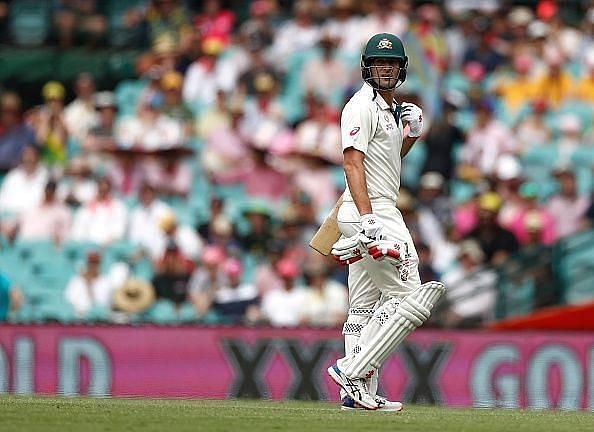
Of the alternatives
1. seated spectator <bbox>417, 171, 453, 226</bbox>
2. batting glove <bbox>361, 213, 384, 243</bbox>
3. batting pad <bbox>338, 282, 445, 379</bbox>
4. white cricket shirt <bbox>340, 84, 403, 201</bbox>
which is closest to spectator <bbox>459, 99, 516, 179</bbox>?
seated spectator <bbox>417, 171, 453, 226</bbox>

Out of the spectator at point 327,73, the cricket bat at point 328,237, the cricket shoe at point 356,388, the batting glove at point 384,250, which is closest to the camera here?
the batting glove at point 384,250

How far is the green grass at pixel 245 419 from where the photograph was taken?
721 centimetres

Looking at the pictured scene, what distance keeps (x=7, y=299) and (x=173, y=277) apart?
1614mm

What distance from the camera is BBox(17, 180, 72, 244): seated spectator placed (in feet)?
51.1

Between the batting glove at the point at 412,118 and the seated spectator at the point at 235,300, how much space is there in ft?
17.6

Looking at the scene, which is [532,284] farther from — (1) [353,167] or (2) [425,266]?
(1) [353,167]

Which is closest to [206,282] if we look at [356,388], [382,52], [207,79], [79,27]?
[207,79]

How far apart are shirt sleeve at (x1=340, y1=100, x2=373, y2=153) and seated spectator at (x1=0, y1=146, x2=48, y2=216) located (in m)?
7.82

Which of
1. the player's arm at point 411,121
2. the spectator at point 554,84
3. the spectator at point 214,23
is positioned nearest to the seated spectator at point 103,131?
the spectator at point 214,23

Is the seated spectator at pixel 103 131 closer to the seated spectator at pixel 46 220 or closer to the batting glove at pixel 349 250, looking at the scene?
the seated spectator at pixel 46 220

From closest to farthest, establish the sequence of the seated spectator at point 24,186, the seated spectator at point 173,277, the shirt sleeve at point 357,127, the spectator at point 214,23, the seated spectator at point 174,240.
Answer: the shirt sleeve at point 357,127
the seated spectator at point 173,277
the seated spectator at point 174,240
the seated spectator at point 24,186
the spectator at point 214,23

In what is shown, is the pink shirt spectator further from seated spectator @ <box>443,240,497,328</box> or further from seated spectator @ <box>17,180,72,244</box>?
seated spectator @ <box>17,180,72,244</box>

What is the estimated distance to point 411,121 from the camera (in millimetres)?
8930

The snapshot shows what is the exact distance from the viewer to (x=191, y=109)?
17.0 m
